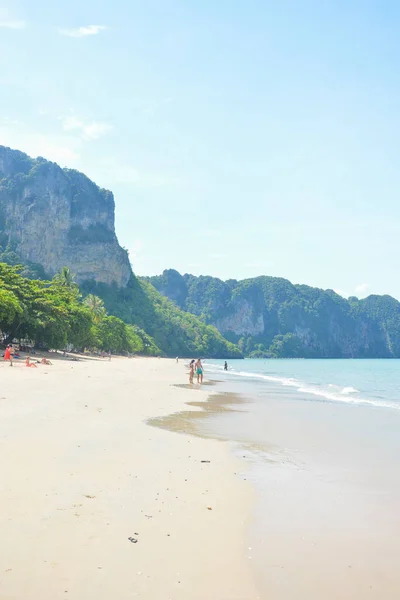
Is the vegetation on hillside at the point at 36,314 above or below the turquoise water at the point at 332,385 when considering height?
above

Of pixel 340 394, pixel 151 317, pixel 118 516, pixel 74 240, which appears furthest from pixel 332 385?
pixel 74 240

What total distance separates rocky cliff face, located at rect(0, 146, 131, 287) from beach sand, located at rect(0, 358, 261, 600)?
517 feet

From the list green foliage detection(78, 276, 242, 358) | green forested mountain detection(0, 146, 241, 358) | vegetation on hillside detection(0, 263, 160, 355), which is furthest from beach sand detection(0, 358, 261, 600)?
green foliage detection(78, 276, 242, 358)

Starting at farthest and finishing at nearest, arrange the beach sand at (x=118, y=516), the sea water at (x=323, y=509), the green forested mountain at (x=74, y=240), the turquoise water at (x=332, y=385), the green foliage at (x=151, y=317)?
1. the green foliage at (x=151, y=317)
2. the green forested mountain at (x=74, y=240)
3. the turquoise water at (x=332, y=385)
4. the sea water at (x=323, y=509)
5. the beach sand at (x=118, y=516)

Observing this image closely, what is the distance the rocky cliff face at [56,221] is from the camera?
6348 inches

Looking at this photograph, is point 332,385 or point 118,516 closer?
point 118,516

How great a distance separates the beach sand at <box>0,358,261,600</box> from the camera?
13.8 feet

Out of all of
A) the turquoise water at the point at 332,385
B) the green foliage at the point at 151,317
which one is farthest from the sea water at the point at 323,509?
the green foliage at the point at 151,317

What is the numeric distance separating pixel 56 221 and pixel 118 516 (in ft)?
567

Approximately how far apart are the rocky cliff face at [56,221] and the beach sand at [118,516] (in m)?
158

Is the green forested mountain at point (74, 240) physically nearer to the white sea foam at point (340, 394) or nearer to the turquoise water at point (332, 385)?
the turquoise water at point (332, 385)

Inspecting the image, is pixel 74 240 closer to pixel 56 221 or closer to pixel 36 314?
pixel 56 221

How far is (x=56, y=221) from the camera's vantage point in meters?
168

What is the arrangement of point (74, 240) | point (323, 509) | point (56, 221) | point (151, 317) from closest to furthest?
point (323, 509)
point (56, 221)
point (74, 240)
point (151, 317)
